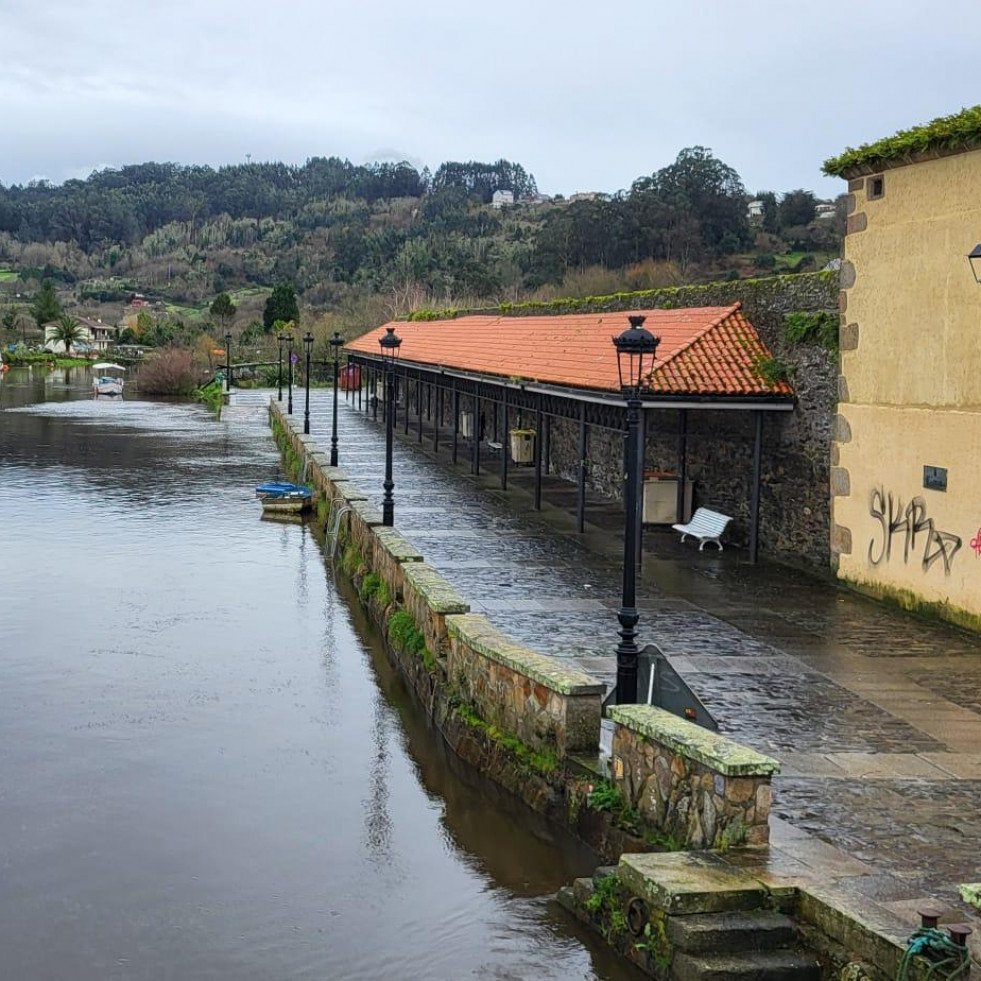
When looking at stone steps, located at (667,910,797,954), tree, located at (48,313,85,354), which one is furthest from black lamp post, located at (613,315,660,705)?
tree, located at (48,313,85,354)

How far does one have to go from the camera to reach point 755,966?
6523mm

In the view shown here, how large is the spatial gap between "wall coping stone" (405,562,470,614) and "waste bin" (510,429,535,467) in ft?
46.9

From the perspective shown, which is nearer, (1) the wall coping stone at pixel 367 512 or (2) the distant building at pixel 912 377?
(2) the distant building at pixel 912 377

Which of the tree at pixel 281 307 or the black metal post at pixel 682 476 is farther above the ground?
the tree at pixel 281 307

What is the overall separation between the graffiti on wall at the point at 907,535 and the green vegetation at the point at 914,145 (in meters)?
3.59

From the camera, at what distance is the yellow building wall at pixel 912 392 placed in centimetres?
1313

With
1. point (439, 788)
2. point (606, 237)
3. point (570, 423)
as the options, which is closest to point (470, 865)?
point (439, 788)

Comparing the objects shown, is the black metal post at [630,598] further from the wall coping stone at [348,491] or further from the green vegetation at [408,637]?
the wall coping stone at [348,491]

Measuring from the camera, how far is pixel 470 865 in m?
9.39

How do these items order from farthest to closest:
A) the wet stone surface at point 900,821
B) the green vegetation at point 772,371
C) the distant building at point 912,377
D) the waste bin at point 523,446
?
the waste bin at point 523,446 → the green vegetation at point 772,371 → the distant building at point 912,377 → the wet stone surface at point 900,821

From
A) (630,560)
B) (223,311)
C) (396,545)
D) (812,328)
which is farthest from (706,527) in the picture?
(223,311)

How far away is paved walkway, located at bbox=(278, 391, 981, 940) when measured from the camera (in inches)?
303

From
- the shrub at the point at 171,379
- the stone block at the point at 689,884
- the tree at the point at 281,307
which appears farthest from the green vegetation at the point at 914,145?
the tree at the point at 281,307

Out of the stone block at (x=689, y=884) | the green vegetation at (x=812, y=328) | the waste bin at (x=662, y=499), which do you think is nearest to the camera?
the stone block at (x=689, y=884)
